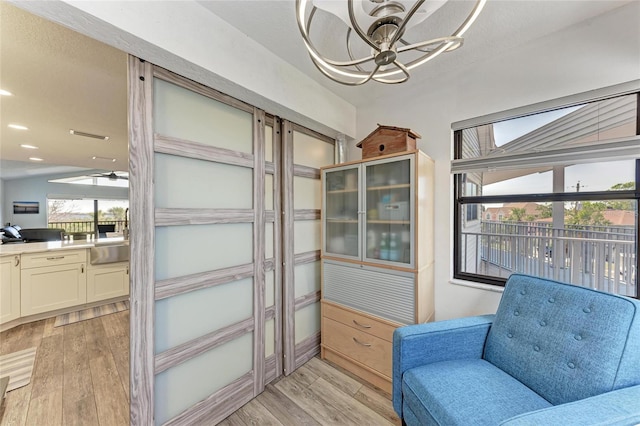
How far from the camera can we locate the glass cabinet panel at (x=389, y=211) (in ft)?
6.07

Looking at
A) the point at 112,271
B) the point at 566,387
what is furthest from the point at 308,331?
the point at 112,271

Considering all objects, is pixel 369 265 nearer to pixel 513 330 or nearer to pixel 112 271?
pixel 513 330

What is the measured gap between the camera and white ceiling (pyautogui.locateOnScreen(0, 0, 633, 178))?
4.56ft

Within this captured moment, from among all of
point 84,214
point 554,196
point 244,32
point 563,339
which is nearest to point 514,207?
point 554,196

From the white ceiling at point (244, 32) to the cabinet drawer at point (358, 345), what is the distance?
2190 millimetres

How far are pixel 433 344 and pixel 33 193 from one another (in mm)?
10793

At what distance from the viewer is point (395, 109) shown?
235 cm

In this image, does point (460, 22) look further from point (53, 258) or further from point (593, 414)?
point (53, 258)

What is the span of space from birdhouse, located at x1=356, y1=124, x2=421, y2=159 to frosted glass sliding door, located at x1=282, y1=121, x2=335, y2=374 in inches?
22.1

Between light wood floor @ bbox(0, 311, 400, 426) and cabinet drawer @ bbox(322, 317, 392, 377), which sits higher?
cabinet drawer @ bbox(322, 317, 392, 377)

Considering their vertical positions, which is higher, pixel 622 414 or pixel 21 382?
pixel 622 414

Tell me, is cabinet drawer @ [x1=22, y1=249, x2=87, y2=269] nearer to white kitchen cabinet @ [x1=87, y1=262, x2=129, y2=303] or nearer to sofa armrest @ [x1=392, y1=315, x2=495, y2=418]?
white kitchen cabinet @ [x1=87, y1=262, x2=129, y2=303]

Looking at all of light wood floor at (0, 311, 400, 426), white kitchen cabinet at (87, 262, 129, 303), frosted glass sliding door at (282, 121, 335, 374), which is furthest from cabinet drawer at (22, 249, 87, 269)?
frosted glass sliding door at (282, 121, 335, 374)

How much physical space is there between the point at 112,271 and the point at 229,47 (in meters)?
3.75
